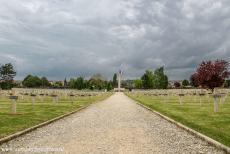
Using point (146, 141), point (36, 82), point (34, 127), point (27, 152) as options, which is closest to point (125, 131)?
point (146, 141)

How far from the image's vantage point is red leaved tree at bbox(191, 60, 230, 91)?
62.5 m

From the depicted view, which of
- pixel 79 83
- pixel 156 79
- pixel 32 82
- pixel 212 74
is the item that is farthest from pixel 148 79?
pixel 212 74

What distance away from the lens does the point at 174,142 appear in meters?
12.2

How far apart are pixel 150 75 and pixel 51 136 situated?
133 meters

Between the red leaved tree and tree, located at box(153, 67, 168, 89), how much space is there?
74908mm

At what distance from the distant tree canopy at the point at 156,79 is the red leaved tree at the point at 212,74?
246 ft

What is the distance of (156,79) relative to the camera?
142 metres

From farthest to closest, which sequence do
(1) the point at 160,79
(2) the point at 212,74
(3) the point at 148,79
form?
(3) the point at 148,79 < (1) the point at 160,79 < (2) the point at 212,74

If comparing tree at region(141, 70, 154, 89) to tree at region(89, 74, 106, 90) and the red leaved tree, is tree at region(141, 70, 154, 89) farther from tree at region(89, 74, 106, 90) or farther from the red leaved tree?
the red leaved tree

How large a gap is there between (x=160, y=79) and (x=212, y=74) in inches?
3059

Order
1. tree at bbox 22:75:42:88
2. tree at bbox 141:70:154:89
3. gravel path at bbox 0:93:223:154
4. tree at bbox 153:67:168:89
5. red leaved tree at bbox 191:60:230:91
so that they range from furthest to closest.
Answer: tree at bbox 22:75:42:88 < tree at bbox 141:70:154:89 < tree at bbox 153:67:168:89 < red leaved tree at bbox 191:60:230:91 < gravel path at bbox 0:93:223:154

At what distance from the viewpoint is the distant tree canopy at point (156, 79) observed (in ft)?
457

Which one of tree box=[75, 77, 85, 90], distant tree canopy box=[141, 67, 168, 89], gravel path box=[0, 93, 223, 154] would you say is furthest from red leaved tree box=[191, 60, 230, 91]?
tree box=[75, 77, 85, 90]

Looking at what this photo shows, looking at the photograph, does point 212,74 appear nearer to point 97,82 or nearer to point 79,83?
point 79,83
